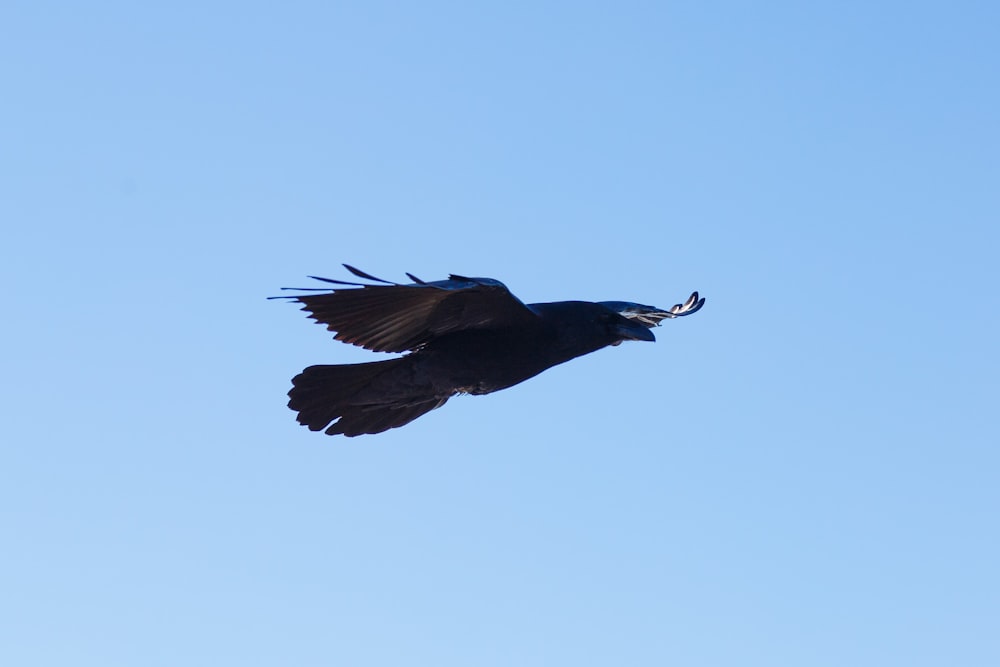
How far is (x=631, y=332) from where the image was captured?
11.1 metres

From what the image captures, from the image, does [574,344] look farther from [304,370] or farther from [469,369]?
[304,370]

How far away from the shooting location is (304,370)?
1105cm

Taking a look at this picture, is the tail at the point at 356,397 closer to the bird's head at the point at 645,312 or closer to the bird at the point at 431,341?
the bird at the point at 431,341

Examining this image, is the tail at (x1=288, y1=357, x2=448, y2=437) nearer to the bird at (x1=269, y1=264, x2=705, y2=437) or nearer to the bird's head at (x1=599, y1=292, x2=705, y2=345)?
the bird at (x1=269, y1=264, x2=705, y2=437)

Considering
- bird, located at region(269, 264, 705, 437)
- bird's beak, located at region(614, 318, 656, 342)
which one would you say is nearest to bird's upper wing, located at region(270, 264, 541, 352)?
bird, located at region(269, 264, 705, 437)

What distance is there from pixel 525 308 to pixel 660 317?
94.5 inches

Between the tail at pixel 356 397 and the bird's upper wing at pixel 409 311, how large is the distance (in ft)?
1.11

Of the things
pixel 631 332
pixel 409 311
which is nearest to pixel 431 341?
pixel 409 311

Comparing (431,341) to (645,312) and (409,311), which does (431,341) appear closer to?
(409,311)

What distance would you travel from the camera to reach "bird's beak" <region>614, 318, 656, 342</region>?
36.3ft

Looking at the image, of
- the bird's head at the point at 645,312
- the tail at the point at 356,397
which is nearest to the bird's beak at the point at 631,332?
the bird's head at the point at 645,312

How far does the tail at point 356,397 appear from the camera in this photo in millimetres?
10977

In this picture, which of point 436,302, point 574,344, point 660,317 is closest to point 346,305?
point 436,302

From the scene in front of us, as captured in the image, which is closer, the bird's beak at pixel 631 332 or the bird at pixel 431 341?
the bird at pixel 431 341
